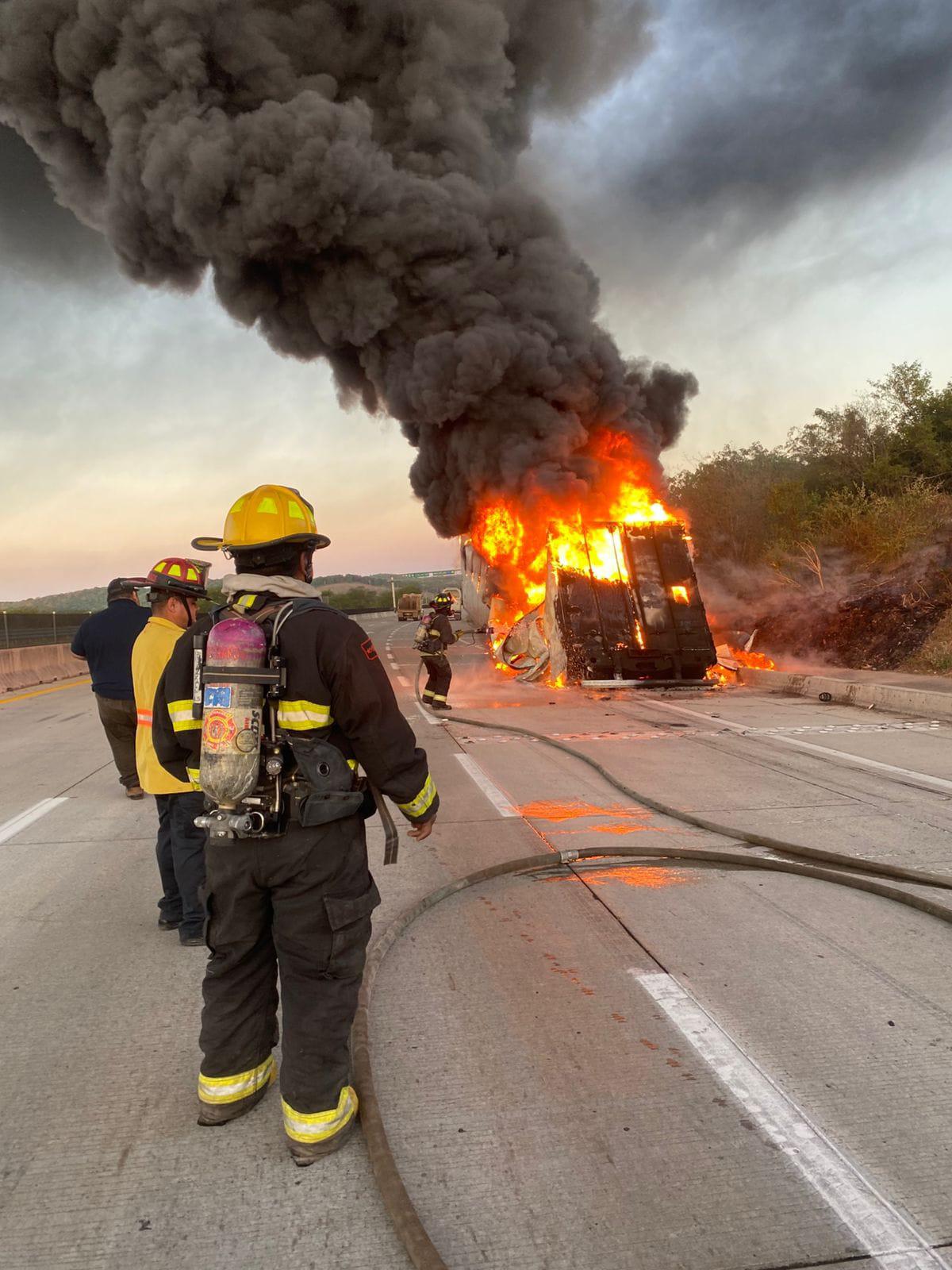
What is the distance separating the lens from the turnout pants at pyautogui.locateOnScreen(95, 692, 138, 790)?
6488 mm

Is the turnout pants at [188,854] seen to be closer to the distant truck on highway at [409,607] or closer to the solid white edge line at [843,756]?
the solid white edge line at [843,756]

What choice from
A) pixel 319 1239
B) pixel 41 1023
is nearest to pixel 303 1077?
pixel 319 1239

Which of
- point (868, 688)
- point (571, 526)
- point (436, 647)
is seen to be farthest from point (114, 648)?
point (571, 526)

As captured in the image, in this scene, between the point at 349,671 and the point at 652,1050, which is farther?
the point at 652,1050

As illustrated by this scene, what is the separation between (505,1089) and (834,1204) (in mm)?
943

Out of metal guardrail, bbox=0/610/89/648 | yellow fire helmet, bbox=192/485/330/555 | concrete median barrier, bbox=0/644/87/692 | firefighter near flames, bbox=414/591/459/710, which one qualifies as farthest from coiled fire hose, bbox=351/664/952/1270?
metal guardrail, bbox=0/610/89/648

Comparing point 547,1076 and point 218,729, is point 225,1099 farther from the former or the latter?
point 218,729

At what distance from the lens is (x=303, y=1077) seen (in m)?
2.33

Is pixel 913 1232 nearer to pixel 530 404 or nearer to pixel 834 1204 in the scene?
pixel 834 1204

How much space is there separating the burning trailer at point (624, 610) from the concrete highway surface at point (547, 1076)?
8310mm

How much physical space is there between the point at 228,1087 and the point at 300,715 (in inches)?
44.3

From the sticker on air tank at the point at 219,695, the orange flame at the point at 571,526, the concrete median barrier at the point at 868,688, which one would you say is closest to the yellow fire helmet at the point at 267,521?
the sticker on air tank at the point at 219,695

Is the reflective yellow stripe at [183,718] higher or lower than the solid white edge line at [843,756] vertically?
higher

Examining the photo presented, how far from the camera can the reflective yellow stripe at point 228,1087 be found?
8.09 feet
